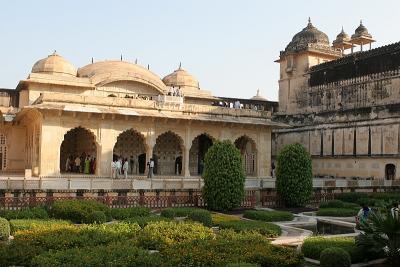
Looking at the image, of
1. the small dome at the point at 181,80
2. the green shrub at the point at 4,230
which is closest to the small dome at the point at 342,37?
the small dome at the point at 181,80

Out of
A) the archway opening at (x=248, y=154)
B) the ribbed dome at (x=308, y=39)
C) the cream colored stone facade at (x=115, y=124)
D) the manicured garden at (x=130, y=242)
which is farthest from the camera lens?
the ribbed dome at (x=308, y=39)

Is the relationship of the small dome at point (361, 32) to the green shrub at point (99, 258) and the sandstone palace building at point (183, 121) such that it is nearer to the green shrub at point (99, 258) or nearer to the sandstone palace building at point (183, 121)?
the sandstone palace building at point (183, 121)

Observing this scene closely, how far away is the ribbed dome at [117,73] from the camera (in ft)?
90.7

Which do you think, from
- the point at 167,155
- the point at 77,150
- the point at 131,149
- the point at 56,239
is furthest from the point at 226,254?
the point at 77,150

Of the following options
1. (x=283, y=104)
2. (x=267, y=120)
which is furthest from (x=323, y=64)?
(x=267, y=120)

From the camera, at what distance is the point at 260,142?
27438 millimetres

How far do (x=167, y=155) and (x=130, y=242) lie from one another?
61.6ft

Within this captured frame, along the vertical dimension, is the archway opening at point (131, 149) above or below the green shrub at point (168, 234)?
above

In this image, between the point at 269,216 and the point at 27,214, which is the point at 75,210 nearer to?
the point at 27,214

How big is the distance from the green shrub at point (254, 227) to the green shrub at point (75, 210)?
3.38 meters

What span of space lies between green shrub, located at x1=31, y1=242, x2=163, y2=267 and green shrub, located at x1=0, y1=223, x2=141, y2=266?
362 mm

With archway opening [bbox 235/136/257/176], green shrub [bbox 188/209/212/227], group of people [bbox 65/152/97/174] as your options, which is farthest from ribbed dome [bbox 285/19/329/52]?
green shrub [bbox 188/209/212/227]

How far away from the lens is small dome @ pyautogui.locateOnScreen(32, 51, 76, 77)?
27.6 meters

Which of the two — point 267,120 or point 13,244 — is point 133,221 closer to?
point 13,244
